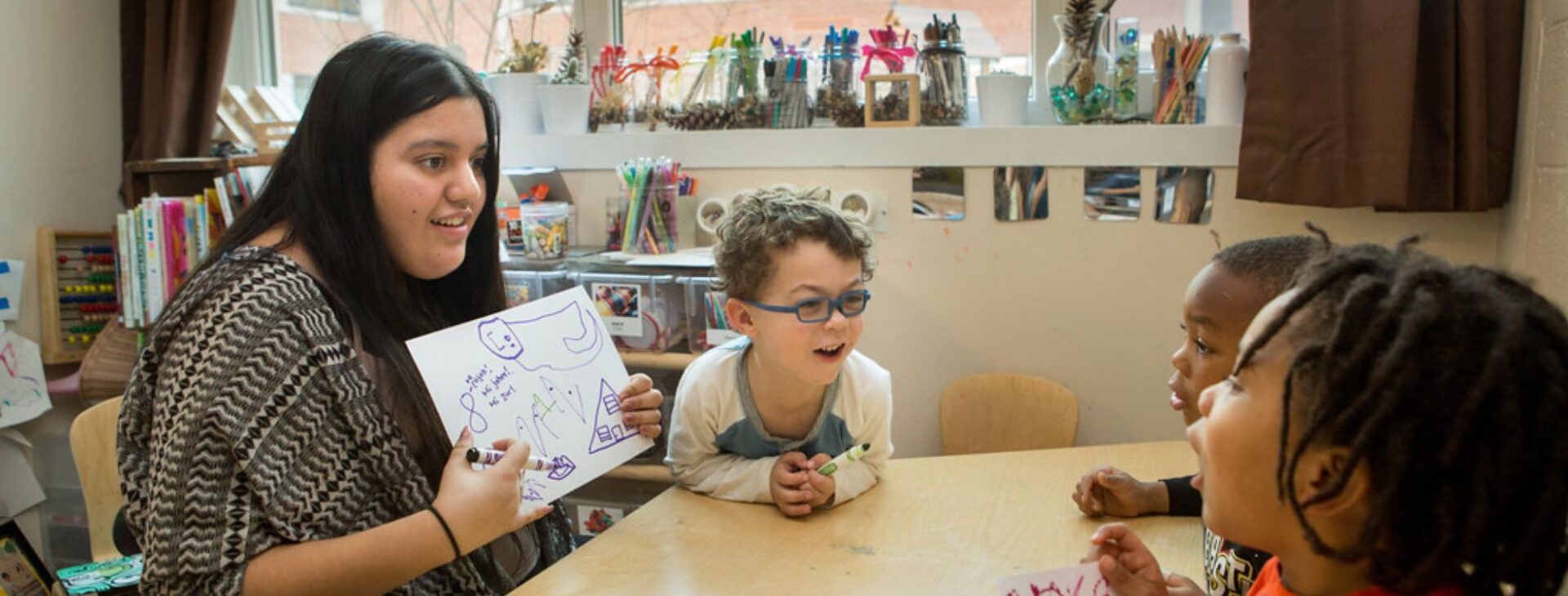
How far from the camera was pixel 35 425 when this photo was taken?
295cm

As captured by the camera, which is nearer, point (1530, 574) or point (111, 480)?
point (1530, 574)

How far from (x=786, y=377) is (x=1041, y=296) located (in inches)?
42.3

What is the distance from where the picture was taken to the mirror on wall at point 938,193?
2516mm

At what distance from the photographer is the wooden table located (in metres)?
1.27

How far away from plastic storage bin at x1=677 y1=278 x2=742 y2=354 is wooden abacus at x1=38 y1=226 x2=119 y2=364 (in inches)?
65.1

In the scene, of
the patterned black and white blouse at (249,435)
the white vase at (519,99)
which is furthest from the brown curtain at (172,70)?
the patterned black and white blouse at (249,435)

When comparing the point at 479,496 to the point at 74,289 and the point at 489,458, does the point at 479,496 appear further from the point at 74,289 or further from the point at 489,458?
the point at 74,289

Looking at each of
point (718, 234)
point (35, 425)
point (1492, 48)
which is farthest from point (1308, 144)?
point (35, 425)

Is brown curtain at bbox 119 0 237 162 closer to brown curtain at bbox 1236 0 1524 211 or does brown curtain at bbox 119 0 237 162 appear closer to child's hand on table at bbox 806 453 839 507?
child's hand on table at bbox 806 453 839 507

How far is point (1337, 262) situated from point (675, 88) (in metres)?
2.18

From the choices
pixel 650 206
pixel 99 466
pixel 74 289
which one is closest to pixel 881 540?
pixel 650 206

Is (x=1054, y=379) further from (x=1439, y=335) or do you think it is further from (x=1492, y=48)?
(x=1439, y=335)

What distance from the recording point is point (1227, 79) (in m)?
2.29

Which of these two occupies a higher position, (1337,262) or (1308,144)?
(1308,144)
